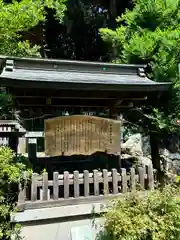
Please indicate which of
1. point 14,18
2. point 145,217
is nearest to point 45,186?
point 145,217

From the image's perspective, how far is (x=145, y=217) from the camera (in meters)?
4.02

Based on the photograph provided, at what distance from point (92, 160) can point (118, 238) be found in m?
3.48

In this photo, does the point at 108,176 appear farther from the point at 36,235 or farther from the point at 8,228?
the point at 8,228

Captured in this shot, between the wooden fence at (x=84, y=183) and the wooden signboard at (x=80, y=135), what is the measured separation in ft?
2.19

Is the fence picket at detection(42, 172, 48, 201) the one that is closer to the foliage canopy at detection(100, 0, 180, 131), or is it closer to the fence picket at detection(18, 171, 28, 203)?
the fence picket at detection(18, 171, 28, 203)

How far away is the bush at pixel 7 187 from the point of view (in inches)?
159

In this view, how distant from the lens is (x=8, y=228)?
159 inches

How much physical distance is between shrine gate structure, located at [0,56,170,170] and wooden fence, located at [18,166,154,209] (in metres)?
0.74

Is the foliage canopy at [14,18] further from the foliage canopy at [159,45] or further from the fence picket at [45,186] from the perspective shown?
the fence picket at [45,186]

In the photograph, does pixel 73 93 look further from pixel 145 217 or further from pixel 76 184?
pixel 145 217

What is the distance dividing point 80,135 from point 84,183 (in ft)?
3.70

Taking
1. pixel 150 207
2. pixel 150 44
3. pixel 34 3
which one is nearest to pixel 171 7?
pixel 150 44

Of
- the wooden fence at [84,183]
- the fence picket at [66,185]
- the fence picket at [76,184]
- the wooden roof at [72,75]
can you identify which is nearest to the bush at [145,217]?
the wooden fence at [84,183]

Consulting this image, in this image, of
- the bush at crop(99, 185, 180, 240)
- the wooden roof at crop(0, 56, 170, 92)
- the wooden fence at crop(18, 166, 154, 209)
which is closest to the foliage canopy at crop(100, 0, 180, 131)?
the wooden roof at crop(0, 56, 170, 92)
